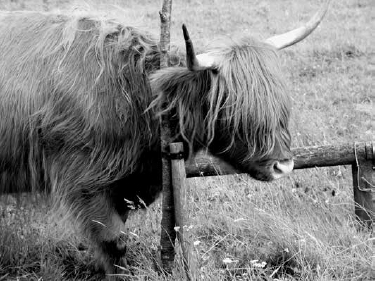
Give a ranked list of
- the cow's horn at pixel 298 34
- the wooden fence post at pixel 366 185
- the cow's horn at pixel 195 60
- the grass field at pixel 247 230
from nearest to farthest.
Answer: the cow's horn at pixel 195 60 < the grass field at pixel 247 230 < the cow's horn at pixel 298 34 < the wooden fence post at pixel 366 185

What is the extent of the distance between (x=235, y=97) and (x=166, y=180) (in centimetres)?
67

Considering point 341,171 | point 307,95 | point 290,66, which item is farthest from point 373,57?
point 341,171

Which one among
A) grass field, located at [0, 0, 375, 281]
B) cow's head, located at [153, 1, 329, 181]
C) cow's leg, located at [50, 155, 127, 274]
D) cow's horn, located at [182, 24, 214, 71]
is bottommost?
grass field, located at [0, 0, 375, 281]

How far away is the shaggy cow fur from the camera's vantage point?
11.2 feet

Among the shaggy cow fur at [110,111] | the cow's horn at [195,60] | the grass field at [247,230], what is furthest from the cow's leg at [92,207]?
the cow's horn at [195,60]

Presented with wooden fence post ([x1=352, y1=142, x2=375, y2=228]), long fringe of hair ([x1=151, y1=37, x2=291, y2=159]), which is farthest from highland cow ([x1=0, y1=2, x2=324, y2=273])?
wooden fence post ([x1=352, y1=142, x2=375, y2=228])

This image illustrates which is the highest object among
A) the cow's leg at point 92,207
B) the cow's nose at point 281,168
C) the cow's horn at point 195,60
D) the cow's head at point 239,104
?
the cow's horn at point 195,60

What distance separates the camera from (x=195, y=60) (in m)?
3.11

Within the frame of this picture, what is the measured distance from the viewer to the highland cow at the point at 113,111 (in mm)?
3402

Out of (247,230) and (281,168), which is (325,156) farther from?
(281,168)

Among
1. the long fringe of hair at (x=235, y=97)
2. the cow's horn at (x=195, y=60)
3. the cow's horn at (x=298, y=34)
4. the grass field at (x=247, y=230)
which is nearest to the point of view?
the cow's horn at (x=195, y=60)

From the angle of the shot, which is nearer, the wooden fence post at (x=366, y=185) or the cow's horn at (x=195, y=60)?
the cow's horn at (x=195, y=60)

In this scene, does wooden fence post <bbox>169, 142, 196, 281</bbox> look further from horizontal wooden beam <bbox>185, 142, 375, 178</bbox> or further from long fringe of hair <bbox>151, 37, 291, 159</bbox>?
A: horizontal wooden beam <bbox>185, 142, 375, 178</bbox>

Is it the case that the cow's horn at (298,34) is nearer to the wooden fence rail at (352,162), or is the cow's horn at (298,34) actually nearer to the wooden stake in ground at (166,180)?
the wooden stake in ground at (166,180)
